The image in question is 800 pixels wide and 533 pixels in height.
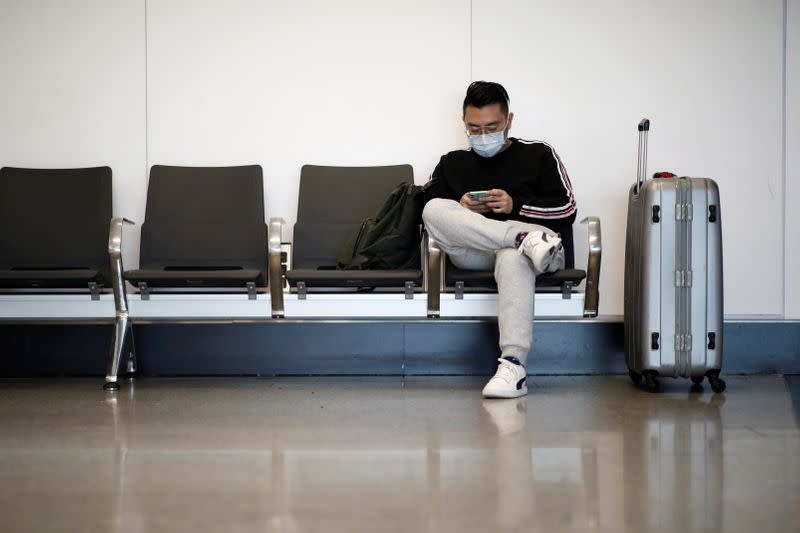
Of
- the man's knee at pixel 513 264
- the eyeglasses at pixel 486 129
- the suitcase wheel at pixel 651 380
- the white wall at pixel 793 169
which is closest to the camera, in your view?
the man's knee at pixel 513 264

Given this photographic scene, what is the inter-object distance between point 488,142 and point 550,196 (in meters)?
0.36

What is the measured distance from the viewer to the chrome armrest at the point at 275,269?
348cm

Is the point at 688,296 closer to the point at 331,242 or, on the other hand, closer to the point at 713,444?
the point at 713,444

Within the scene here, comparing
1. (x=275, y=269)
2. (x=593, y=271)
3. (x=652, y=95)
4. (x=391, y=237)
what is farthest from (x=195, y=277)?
(x=652, y=95)

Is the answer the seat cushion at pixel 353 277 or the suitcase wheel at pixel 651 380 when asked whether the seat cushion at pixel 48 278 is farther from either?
the suitcase wheel at pixel 651 380

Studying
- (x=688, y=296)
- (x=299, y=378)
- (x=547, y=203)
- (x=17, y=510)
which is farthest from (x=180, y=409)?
(x=688, y=296)

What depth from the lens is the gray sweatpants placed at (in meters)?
3.22

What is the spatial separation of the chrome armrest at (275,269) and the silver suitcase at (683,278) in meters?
1.48

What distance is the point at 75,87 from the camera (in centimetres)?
425

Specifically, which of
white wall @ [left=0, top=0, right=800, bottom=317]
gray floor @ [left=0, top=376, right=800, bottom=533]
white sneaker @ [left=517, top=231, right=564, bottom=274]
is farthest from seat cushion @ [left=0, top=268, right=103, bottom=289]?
white sneaker @ [left=517, top=231, right=564, bottom=274]

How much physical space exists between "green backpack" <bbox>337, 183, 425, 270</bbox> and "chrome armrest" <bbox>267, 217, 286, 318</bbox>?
11.1 inches

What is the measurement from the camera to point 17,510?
160 centimetres

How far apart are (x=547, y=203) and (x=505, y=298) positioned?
A: 1.70 feet

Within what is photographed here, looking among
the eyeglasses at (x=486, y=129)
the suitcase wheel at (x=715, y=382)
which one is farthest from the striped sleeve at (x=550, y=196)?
the suitcase wheel at (x=715, y=382)
